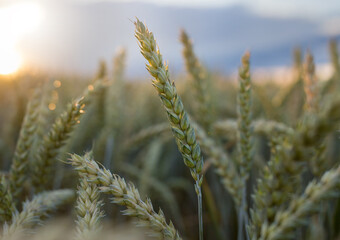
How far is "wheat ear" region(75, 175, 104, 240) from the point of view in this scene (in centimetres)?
41

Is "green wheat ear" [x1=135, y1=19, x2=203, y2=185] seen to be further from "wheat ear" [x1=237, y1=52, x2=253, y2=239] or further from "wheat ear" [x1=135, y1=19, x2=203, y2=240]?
"wheat ear" [x1=237, y1=52, x2=253, y2=239]

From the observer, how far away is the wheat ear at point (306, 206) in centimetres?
34

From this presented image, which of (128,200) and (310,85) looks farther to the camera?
(310,85)

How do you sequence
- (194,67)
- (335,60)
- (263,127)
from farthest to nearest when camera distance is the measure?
(335,60) < (194,67) < (263,127)

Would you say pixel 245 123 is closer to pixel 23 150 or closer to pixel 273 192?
pixel 273 192

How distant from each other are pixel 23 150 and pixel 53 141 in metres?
0.09

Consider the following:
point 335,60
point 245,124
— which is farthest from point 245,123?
point 335,60

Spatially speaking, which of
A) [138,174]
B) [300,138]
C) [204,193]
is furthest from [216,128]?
[300,138]

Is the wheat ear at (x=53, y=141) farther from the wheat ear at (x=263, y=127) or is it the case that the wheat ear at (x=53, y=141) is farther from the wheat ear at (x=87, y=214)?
the wheat ear at (x=263, y=127)

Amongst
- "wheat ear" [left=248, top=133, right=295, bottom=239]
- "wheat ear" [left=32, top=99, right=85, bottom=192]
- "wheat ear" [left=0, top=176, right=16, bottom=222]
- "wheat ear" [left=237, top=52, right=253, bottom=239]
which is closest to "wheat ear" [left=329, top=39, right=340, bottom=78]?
"wheat ear" [left=237, top=52, right=253, bottom=239]

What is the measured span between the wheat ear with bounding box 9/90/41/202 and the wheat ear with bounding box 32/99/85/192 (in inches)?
1.2

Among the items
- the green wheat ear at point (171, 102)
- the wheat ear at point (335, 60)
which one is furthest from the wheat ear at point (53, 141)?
the wheat ear at point (335, 60)

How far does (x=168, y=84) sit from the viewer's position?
43 centimetres

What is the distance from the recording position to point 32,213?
22.1 inches
